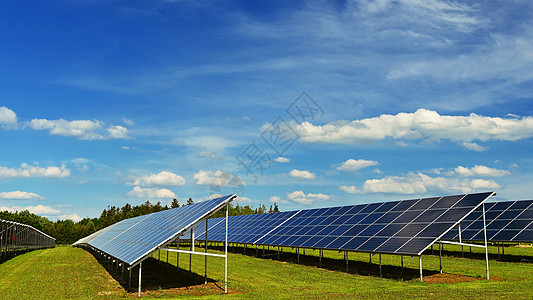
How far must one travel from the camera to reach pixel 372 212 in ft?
117

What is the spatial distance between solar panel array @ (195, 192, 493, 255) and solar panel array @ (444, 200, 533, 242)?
38.2 ft

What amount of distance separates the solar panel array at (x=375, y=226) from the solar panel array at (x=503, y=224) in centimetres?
1163

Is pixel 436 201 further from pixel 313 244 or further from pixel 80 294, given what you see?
pixel 80 294

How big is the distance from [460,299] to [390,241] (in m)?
8.14

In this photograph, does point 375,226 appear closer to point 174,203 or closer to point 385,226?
point 385,226

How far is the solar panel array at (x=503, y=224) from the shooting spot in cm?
3909

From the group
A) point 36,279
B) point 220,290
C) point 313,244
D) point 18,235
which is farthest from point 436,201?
point 18,235

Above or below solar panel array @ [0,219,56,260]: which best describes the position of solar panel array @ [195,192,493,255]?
above

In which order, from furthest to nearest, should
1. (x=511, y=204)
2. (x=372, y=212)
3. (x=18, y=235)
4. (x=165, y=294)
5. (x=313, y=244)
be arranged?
(x=18, y=235) < (x=511, y=204) < (x=372, y=212) < (x=313, y=244) < (x=165, y=294)

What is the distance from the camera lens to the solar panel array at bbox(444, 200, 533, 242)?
39.1 metres

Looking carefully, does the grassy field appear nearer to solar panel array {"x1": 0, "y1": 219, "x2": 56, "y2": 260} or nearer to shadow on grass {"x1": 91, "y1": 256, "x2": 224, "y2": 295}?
shadow on grass {"x1": 91, "y1": 256, "x2": 224, "y2": 295}

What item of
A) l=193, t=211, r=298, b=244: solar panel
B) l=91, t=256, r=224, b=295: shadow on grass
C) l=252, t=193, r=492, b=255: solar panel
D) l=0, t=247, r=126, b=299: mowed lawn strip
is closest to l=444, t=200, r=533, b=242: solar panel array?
l=252, t=193, r=492, b=255: solar panel

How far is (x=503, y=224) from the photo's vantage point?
42.1 m

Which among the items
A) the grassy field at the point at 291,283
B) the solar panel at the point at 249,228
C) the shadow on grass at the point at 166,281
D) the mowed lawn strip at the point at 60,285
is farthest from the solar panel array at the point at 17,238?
the shadow on grass at the point at 166,281
